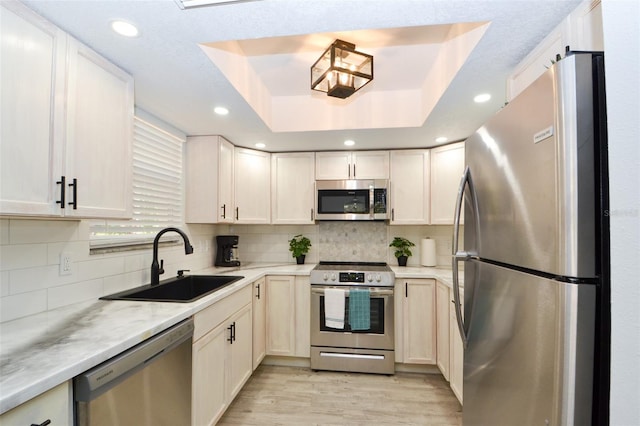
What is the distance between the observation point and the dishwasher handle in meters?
0.93

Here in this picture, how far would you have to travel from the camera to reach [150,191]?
2.28 metres

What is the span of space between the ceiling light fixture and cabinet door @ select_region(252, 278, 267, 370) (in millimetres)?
1775

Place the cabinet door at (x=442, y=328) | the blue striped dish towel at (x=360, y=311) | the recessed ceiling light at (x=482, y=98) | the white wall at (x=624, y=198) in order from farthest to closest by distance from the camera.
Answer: the blue striped dish towel at (x=360, y=311), the cabinet door at (x=442, y=328), the recessed ceiling light at (x=482, y=98), the white wall at (x=624, y=198)

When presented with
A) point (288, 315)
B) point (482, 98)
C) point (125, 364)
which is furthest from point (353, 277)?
point (125, 364)

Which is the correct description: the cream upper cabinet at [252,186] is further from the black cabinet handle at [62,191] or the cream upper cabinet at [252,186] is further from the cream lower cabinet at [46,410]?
the cream lower cabinet at [46,410]

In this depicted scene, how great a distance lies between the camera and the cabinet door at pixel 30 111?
40.6 inches

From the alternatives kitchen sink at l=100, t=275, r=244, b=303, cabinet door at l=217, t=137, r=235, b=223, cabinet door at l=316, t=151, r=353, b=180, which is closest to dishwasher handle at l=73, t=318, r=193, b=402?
kitchen sink at l=100, t=275, r=244, b=303

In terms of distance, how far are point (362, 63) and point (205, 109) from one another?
1.15 m

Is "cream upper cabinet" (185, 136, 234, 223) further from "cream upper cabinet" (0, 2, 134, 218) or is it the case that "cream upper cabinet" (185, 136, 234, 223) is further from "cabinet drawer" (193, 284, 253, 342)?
"cream upper cabinet" (0, 2, 134, 218)

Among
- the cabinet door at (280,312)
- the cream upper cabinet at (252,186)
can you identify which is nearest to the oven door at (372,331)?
the cabinet door at (280,312)

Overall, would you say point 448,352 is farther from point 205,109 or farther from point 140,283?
point 205,109

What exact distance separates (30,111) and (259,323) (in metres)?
2.22

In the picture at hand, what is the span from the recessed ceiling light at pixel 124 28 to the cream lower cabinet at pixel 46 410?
1359 millimetres

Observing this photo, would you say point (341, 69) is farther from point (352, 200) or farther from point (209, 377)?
point (209, 377)
